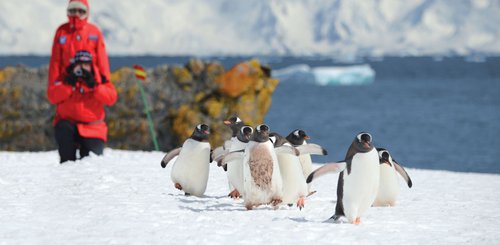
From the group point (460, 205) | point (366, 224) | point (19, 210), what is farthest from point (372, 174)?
point (19, 210)

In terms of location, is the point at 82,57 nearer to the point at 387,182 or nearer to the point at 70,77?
the point at 70,77

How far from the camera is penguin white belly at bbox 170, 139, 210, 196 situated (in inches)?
262

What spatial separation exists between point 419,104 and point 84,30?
57.5m

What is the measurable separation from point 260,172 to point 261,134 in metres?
0.28

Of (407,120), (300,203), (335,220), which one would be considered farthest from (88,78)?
(407,120)

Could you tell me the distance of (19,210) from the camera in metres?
5.86

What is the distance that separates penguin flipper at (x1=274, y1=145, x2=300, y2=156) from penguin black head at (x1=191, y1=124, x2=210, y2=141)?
75cm

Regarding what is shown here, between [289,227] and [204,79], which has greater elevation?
[204,79]

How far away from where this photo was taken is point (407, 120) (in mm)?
51188

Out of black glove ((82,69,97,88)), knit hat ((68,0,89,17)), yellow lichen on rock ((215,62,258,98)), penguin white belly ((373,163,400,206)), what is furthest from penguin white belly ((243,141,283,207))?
yellow lichen on rock ((215,62,258,98))

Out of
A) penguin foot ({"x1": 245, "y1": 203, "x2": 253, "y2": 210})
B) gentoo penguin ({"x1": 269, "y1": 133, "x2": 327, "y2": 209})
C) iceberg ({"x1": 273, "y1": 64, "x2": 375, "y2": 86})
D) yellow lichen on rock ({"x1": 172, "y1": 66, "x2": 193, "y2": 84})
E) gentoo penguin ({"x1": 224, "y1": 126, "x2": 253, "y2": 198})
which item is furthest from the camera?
iceberg ({"x1": 273, "y1": 64, "x2": 375, "y2": 86})

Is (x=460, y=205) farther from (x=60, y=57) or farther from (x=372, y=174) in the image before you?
(x=60, y=57)

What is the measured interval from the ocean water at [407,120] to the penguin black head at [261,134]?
24.4 m

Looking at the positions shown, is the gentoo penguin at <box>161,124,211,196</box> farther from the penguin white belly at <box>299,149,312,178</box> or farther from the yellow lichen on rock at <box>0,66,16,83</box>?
the yellow lichen on rock at <box>0,66,16,83</box>
